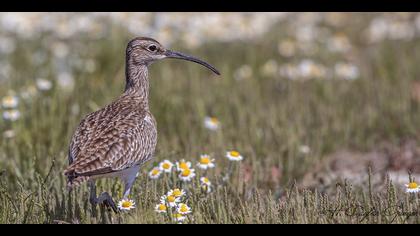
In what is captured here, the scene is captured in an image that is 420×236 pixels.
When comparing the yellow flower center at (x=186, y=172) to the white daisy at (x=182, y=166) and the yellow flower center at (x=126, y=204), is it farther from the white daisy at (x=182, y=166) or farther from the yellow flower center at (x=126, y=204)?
the yellow flower center at (x=126, y=204)

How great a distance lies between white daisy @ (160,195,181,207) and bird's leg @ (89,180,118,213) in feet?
1.25

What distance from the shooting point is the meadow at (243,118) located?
6.07 m

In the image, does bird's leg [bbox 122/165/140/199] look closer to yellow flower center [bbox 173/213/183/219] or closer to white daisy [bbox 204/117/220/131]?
yellow flower center [bbox 173/213/183/219]

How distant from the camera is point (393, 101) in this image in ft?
Answer: 34.6

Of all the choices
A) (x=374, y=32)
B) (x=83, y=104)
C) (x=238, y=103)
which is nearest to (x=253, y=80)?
(x=238, y=103)

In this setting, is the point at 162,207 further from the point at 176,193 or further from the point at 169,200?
the point at 176,193

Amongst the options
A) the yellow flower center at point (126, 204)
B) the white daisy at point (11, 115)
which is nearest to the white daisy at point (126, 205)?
the yellow flower center at point (126, 204)

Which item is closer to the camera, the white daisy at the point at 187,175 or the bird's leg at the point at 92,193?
the bird's leg at the point at 92,193

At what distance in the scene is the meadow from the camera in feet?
19.9

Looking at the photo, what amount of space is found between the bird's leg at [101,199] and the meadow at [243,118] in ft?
0.25

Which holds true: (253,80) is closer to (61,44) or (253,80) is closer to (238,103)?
(238,103)

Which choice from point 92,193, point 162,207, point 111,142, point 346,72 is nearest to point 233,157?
point 111,142

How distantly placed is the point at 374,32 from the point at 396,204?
936 cm

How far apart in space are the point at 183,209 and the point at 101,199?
29.3 inches
